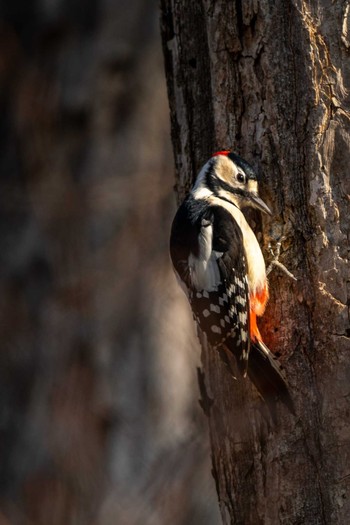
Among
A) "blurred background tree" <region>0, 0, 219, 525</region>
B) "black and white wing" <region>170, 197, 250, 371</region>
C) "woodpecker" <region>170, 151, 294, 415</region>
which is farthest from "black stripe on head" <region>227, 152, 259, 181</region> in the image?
"blurred background tree" <region>0, 0, 219, 525</region>

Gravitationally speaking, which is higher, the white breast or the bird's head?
the bird's head

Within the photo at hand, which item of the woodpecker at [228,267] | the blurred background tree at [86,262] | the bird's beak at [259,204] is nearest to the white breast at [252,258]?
the woodpecker at [228,267]

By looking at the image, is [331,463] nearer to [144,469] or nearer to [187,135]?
[187,135]

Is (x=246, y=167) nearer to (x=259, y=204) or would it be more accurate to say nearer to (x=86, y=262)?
(x=259, y=204)

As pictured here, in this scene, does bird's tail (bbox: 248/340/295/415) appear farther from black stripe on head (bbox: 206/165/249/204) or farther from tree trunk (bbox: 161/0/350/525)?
black stripe on head (bbox: 206/165/249/204)

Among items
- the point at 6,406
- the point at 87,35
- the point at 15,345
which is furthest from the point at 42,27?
the point at 6,406

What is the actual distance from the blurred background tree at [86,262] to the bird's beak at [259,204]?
5.73 feet

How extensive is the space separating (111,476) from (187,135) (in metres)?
2.22

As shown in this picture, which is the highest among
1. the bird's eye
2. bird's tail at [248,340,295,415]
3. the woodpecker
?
the bird's eye

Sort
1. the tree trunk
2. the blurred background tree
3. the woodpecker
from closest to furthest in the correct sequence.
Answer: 1. the tree trunk
2. the woodpecker
3. the blurred background tree

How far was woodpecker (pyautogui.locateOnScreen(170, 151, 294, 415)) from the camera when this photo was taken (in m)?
3.00

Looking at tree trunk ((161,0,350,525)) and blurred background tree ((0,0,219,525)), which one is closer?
tree trunk ((161,0,350,525))

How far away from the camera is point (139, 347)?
495cm

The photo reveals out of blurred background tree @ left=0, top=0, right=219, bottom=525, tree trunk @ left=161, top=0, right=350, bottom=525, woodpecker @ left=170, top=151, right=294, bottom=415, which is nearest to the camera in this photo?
tree trunk @ left=161, top=0, right=350, bottom=525
